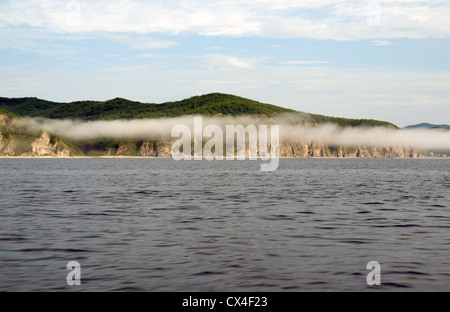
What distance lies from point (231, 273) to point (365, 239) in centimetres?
1054

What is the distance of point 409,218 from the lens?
3391 cm

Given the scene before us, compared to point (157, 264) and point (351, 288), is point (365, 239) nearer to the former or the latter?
point (351, 288)

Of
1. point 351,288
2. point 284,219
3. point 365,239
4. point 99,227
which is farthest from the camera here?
point 284,219

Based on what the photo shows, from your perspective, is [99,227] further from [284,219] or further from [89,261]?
[284,219]

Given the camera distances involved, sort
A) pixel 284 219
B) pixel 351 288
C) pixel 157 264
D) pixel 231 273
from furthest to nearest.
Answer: pixel 284 219
pixel 157 264
pixel 231 273
pixel 351 288

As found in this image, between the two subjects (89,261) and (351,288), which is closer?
(351,288)

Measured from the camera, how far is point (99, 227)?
94.3ft
